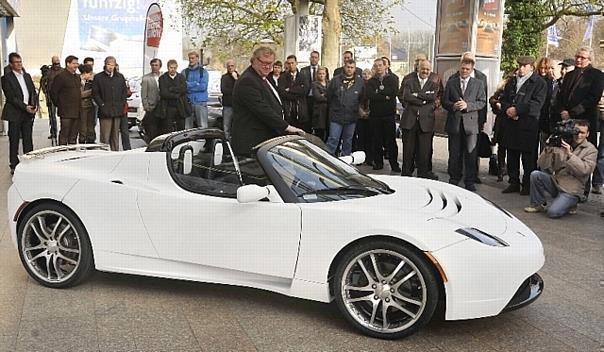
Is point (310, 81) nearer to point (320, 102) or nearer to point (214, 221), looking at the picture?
point (320, 102)

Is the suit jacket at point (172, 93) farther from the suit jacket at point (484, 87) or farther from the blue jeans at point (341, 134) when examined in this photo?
the suit jacket at point (484, 87)

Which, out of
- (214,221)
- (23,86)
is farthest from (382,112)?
(214,221)

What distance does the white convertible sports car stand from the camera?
394 cm

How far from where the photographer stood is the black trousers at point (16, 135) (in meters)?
10.4

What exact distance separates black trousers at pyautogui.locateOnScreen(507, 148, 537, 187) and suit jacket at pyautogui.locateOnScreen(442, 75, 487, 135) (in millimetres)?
630

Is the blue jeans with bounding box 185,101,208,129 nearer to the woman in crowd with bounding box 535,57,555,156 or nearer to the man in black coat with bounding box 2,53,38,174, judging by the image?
the man in black coat with bounding box 2,53,38,174

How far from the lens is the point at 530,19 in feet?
75.5

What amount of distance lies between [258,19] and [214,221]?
23.1 m

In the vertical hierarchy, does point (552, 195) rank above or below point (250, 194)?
below

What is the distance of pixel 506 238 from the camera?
4.12 m

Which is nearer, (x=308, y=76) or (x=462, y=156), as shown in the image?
(x=462, y=156)

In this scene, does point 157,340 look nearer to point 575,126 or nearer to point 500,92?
point 575,126

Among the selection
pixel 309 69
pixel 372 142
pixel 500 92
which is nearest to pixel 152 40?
pixel 309 69

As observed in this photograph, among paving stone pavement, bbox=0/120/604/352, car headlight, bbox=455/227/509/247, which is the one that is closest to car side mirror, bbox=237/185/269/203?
paving stone pavement, bbox=0/120/604/352
